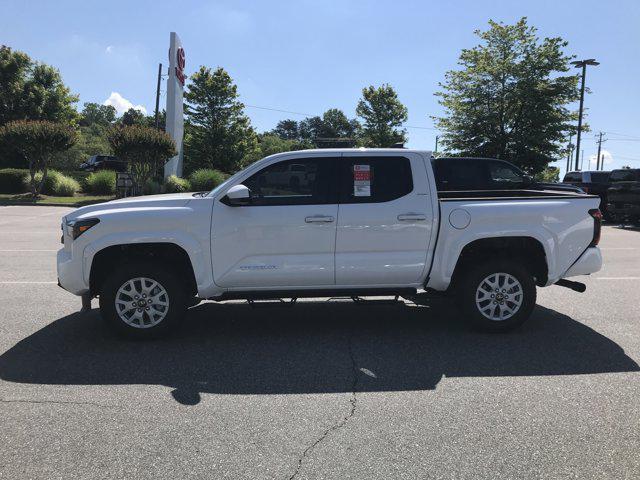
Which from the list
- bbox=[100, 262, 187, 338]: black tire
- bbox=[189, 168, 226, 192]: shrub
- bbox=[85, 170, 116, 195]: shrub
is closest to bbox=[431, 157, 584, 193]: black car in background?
bbox=[100, 262, 187, 338]: black tire

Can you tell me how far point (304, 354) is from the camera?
4.96m

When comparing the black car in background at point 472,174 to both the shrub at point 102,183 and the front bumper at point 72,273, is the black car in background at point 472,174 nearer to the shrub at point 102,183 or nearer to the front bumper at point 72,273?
the front bumper at point 72,273

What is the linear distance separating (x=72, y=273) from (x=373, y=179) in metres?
3.11

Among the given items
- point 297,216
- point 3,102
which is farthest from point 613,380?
point 3,102

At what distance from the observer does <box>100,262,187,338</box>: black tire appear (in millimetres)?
5125

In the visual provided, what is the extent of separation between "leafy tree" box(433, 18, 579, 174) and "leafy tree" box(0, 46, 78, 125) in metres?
27.9

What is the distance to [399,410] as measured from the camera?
378 cm

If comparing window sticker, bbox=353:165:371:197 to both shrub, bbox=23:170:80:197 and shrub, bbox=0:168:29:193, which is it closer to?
shrub, bbox=23:170:80:197

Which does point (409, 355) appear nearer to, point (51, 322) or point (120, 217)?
point (120, 217)

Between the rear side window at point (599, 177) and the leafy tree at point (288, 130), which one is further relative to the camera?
the leafy tree at point (288, 130)

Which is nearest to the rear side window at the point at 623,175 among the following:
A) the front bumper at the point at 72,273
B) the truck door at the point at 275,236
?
the truck door at the point at 275,236

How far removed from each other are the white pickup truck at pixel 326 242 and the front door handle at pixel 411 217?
0.01m

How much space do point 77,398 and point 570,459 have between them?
3.39 m

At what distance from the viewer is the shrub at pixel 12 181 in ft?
93.2
